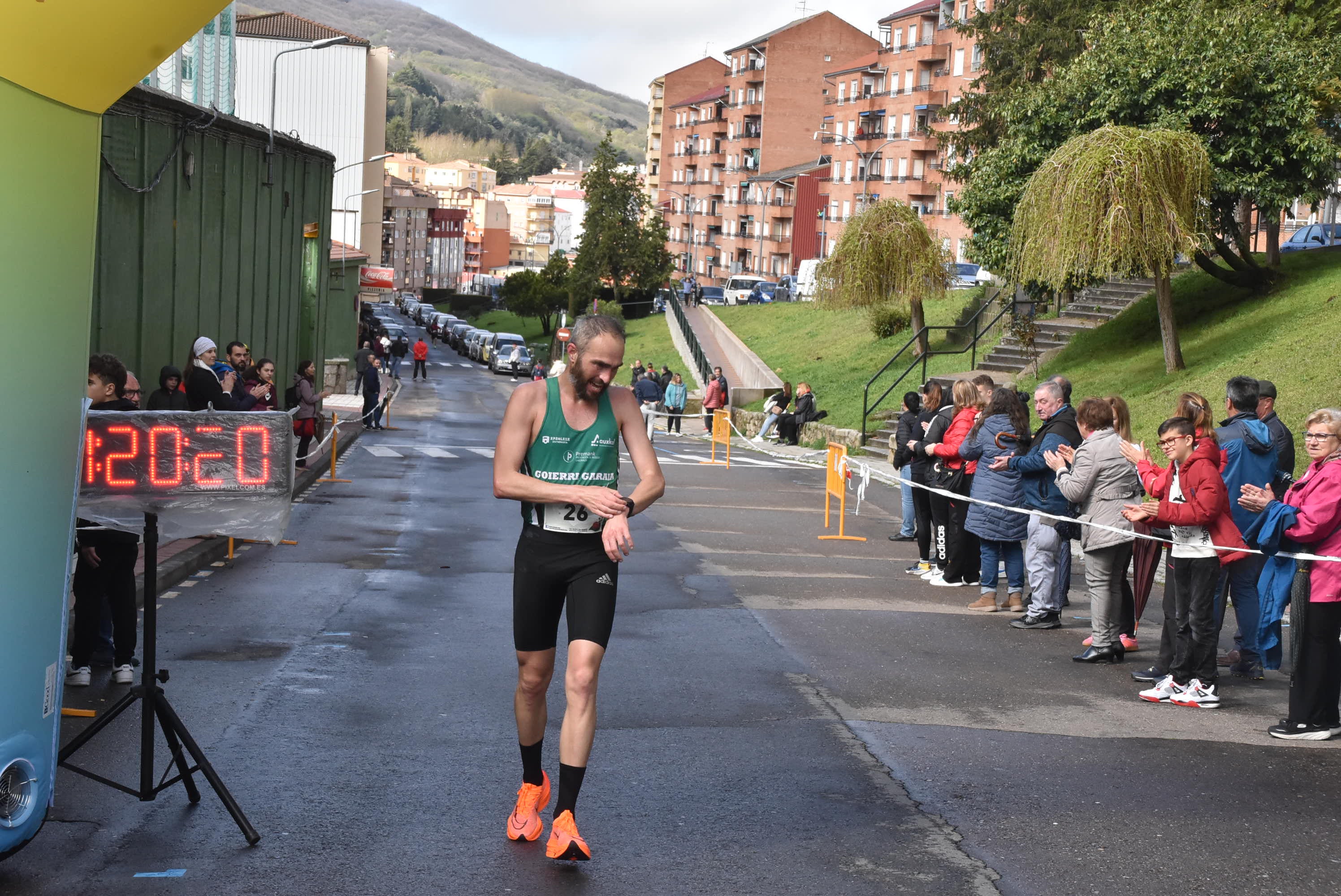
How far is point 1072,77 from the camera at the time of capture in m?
29.1

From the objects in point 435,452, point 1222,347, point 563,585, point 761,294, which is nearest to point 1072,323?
point 1222,347

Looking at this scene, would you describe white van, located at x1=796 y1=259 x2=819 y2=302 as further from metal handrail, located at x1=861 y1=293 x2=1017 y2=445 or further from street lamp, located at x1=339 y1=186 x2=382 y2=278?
metal handrail, located at x1=861 y1=293 x2=1017 y2=445

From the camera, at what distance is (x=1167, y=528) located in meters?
9.80

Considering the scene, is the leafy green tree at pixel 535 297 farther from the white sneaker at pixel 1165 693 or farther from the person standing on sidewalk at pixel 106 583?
the person standing on sidewalk at pixel 106 583

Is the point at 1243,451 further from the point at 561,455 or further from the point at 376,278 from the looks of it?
the point at 376,278

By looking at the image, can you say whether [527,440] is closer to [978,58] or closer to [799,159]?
[978,58]

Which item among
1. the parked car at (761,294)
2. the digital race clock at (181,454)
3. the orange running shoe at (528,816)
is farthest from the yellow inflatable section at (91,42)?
the parked car at (761,294)

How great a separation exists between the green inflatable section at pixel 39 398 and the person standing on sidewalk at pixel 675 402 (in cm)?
3169

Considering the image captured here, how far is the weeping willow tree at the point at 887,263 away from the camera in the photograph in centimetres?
3747

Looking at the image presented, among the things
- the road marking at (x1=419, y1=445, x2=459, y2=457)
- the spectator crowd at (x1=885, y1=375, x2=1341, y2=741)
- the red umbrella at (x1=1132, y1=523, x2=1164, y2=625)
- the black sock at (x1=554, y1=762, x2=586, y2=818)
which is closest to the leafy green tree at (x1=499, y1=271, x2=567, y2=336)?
the road marking at (x1=419, y1=445, x2=459, y2=457)

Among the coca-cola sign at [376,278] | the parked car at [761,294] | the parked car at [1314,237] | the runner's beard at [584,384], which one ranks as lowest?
the runner's beard at [584,384]

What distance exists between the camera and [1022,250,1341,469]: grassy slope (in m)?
20.9

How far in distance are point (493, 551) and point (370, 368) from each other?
18577mm

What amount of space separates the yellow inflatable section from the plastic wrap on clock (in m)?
1.24
